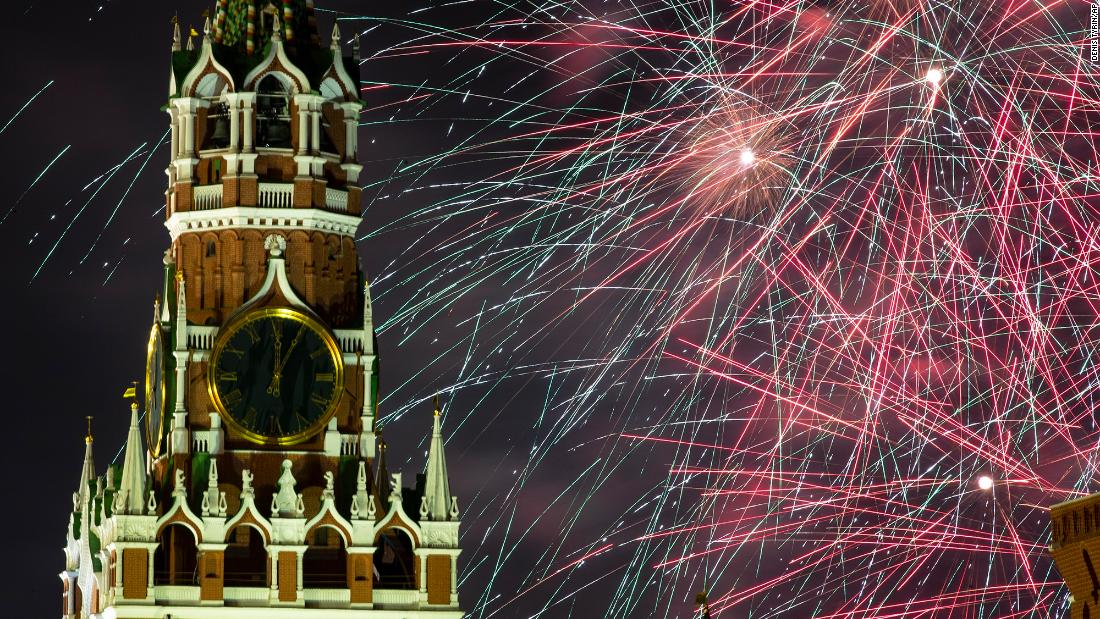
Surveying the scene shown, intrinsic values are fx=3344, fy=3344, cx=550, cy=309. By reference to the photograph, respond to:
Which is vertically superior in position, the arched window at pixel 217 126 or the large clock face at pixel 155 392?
the arched window at pixel 217 126

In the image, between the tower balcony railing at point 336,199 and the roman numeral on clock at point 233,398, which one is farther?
the tower balcony railing at point 336,199

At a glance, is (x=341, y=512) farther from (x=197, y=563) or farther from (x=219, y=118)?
(x=219, y=118)

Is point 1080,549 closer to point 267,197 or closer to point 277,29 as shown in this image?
point 267,197

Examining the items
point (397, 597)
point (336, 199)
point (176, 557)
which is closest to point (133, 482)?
point (176, 557)

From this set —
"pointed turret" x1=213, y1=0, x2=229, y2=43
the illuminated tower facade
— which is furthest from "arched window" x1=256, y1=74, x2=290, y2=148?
the illuminated tower facade

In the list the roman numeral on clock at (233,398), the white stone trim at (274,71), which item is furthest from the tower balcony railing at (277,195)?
the roman numeral on clock at (233,398)

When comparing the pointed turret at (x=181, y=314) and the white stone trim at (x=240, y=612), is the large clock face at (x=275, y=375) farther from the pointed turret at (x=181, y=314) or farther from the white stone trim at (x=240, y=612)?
the white stone trim at (x=240, y=612)

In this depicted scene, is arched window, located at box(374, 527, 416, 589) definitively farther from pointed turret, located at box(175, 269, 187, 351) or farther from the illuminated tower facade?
the illuminated tower facade
